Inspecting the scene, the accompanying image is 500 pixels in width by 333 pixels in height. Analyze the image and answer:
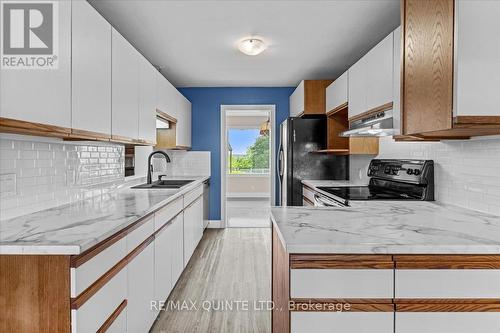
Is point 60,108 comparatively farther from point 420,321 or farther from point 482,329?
point 482,329

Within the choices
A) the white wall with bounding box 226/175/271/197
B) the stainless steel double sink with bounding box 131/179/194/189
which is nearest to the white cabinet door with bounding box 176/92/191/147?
the stainless steel double sink with bounding box 131/179/194/189

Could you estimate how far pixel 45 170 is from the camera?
199 centimetres

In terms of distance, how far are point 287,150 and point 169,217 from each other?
7.10ft

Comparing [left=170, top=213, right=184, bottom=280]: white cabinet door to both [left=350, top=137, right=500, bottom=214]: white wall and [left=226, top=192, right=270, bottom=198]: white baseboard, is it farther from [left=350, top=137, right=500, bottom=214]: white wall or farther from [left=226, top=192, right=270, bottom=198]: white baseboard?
[left=226, top=192, right=270, bottom=198]: white baseboard

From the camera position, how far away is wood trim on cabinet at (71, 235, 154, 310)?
1266 millimetres

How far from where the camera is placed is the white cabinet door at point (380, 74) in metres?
2.39

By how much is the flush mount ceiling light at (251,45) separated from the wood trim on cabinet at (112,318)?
2521mm

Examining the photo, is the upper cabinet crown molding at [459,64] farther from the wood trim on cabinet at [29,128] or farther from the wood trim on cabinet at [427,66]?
the wood trim on cabinet at [29,128]

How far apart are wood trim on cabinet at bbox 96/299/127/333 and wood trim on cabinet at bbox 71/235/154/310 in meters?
0.18

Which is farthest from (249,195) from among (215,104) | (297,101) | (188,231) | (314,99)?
(188,231)

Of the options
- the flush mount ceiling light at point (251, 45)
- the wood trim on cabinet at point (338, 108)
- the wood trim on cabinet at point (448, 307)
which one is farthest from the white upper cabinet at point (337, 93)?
the wood trim on cabinet at point (448, 307)

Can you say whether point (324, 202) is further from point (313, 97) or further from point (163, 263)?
point (313, 97)

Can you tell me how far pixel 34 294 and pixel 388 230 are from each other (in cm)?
144

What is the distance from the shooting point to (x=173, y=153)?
17.8 feet
